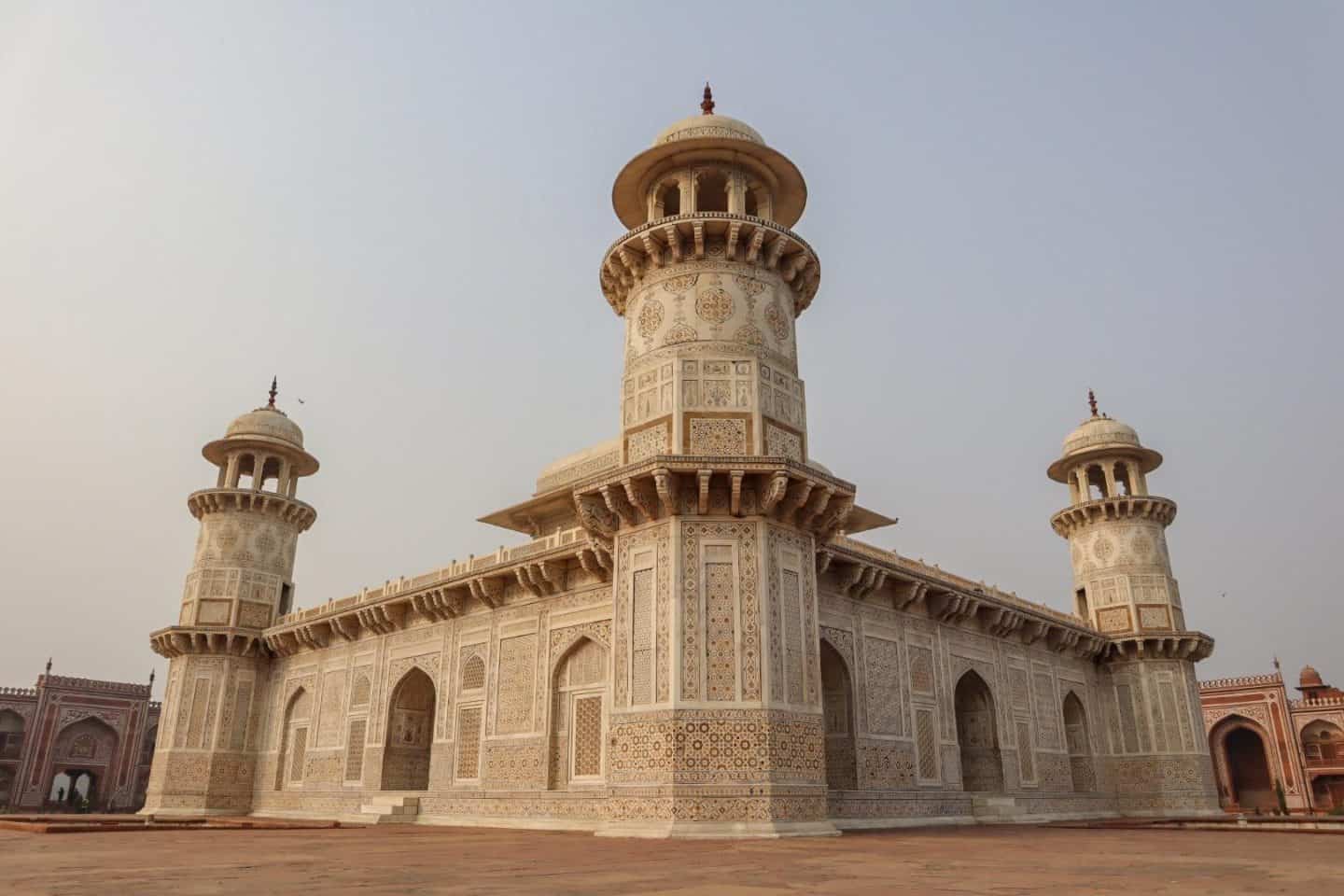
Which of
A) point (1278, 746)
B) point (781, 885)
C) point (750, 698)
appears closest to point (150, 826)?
point (750, 698)

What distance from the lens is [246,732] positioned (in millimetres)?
25141

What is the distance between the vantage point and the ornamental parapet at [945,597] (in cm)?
1731

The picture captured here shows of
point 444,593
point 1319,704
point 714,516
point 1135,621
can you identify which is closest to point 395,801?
point 444,593

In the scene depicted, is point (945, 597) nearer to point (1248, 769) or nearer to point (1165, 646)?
point (1165, 646)

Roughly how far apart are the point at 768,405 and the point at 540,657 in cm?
709

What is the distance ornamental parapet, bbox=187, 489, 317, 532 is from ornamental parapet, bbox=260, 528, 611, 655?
3.20 m

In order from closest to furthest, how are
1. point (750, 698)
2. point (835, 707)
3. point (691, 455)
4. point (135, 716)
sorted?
point (750, 698) < point (691, 455) < point (835, 707) < point (135, 716)

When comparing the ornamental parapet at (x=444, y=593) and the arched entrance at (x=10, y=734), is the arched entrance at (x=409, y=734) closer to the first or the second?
the ornamental parapet at (x=444, y=593)

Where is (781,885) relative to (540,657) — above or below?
below

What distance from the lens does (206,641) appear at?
25.1 meters

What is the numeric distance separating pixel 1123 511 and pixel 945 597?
9861 mm

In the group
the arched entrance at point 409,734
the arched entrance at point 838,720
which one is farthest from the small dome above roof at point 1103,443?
the arched entrance at point 409,734

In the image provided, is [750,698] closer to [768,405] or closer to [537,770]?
[768,405]

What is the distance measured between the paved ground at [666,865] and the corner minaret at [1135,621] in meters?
14.2
